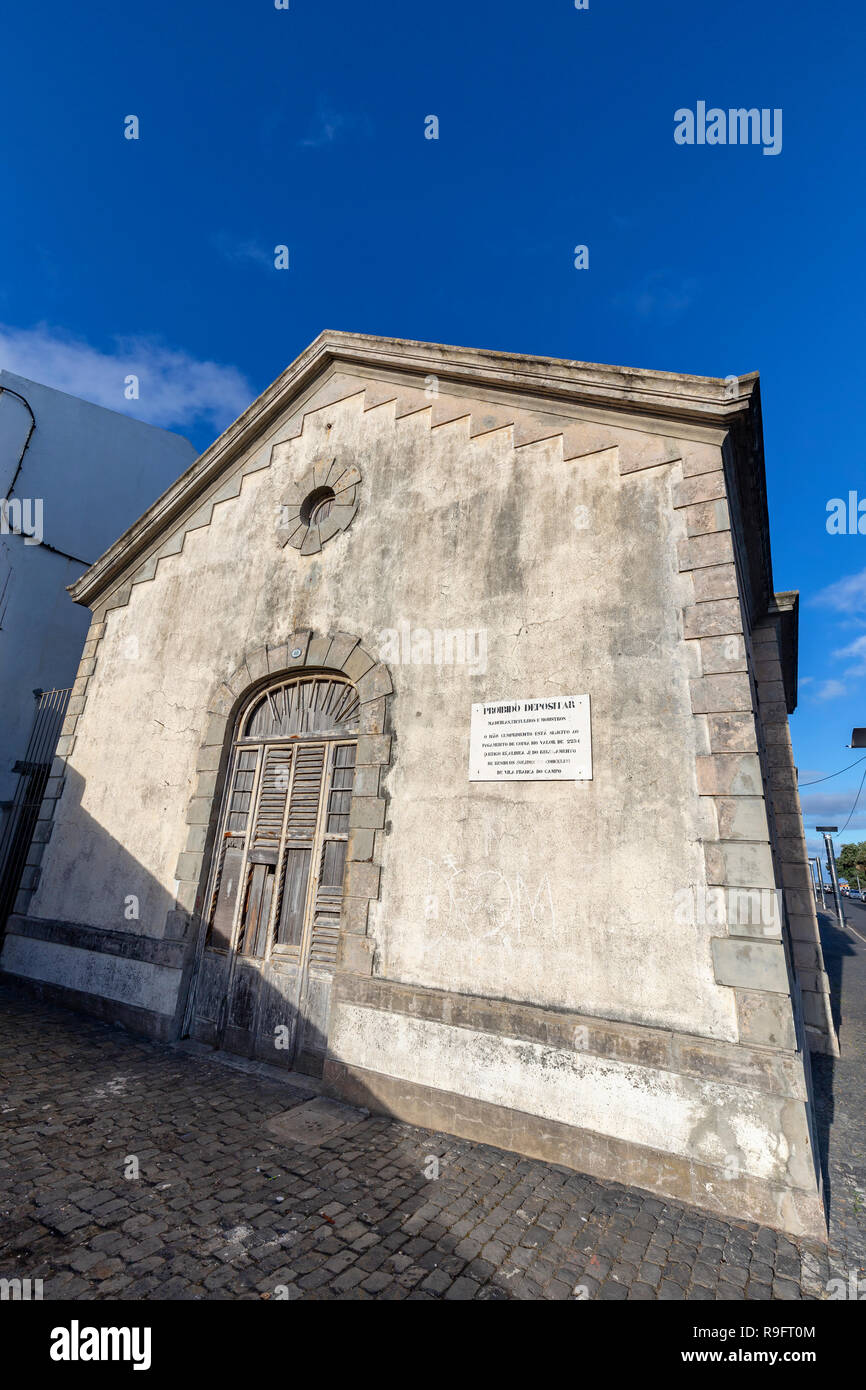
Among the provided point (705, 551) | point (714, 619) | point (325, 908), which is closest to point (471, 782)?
point (325, 908)

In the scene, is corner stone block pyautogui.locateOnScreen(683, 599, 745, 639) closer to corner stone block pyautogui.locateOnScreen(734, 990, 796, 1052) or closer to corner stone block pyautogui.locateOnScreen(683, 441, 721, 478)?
corner stone block pyautogui.locateOnScreen(683, 441, 721, 478)

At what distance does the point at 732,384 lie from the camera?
542cm

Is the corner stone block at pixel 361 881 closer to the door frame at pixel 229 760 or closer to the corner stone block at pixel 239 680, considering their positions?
the door frame at pixel 229 760

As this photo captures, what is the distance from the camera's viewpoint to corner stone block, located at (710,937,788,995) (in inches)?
166

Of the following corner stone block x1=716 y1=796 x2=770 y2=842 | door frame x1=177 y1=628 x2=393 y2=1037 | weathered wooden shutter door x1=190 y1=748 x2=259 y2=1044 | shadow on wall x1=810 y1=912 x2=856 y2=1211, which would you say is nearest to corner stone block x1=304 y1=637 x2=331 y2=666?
door frame x1=177 y1=628 x2=393 y2=1037

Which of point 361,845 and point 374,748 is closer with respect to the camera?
point 361,845

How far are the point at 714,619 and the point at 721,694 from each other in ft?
2.13

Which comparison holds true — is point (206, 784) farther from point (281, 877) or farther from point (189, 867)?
point (281, 877)

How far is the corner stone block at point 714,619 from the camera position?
4.98 metres

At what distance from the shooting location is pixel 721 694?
4.89m

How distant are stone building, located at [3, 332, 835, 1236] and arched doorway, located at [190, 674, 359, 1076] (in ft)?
0.12

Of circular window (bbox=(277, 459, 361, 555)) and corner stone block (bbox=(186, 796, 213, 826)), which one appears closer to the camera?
corner stone block (bbox=(186, 796, 213, 826))
